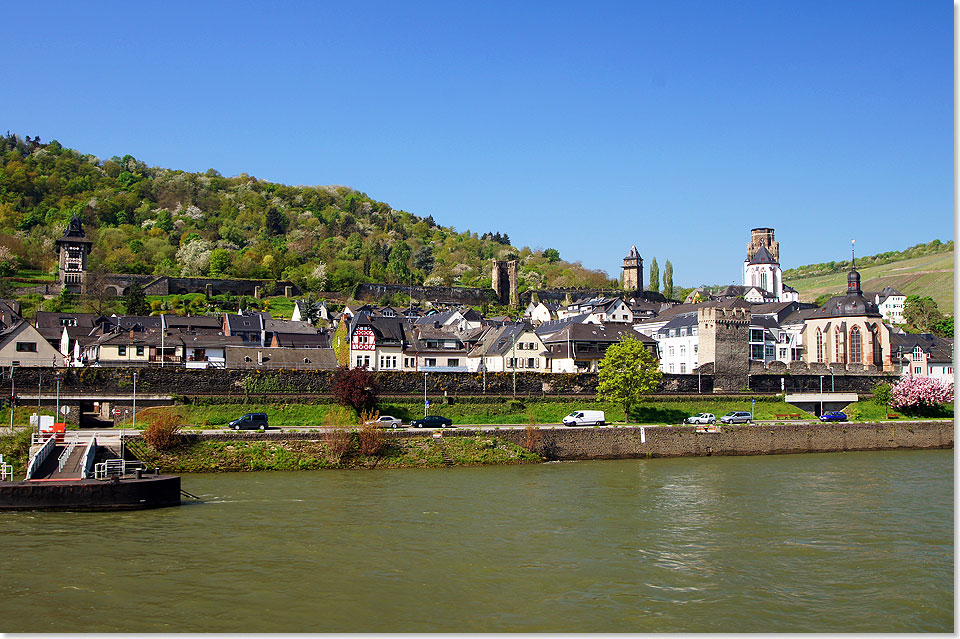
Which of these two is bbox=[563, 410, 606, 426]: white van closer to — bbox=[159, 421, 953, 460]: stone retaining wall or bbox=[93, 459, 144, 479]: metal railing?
bbox=[159, 421, 953, 460]: stone retaining wall

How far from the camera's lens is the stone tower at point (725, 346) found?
57781 millimetres

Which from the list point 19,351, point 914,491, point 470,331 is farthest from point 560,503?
point 470,331

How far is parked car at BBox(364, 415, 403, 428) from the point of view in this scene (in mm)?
43381

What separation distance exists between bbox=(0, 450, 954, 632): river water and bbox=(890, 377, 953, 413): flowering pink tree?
25556 millimetres

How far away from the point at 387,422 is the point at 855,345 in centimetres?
4345

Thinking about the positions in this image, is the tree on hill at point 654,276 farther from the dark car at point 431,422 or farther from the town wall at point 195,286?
the dark car at point 431,422

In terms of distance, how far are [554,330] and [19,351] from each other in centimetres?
4028

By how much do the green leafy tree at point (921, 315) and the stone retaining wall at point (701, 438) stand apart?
62.1 metres

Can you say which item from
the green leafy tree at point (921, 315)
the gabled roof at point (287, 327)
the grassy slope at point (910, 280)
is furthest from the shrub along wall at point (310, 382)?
the grassy slope at point (910, 280)

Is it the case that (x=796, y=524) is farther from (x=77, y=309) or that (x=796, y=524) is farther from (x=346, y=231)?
Answer: (x=346, y=231)

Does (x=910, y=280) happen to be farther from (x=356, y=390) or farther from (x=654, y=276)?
(x=356, y=390)

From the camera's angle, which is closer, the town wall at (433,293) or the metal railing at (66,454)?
the metal railing at (66,454)

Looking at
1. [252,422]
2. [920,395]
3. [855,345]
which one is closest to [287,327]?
Answer: [252,422]

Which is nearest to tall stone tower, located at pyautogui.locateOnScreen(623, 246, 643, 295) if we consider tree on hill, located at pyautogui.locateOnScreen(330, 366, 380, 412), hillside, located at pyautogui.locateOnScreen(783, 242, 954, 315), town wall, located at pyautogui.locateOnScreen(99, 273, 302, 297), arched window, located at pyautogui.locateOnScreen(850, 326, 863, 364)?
hillside, located at pyautogui.locateOnScreen(783, 242, 954, 315)
